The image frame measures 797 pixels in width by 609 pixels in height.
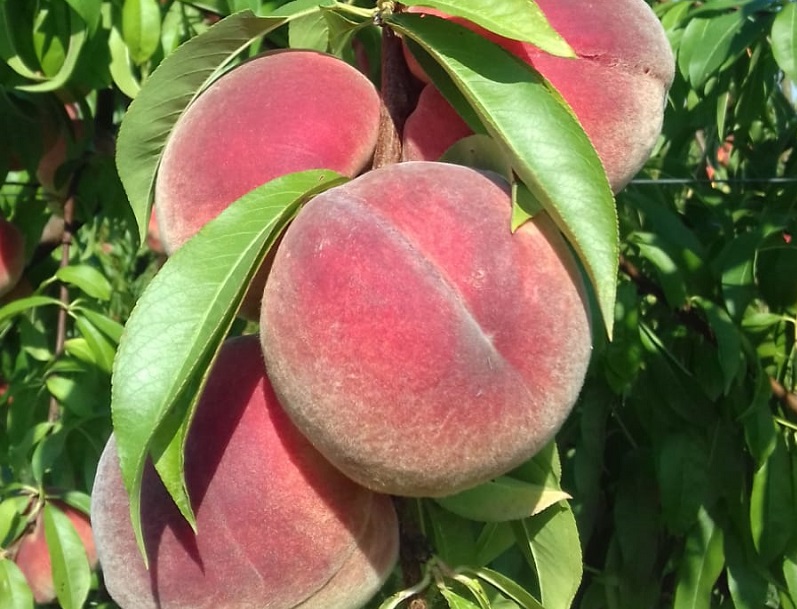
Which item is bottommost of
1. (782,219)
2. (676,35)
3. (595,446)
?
(595,446)

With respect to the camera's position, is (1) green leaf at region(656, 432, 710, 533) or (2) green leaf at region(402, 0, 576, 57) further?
(1) green leaf at region(656, 432, 710, 533)

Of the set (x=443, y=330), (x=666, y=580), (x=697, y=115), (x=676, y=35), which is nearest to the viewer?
(x=443, y=330)

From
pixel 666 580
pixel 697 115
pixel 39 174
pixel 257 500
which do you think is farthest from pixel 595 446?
pixel 39 174

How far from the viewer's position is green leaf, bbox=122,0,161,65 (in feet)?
3.11

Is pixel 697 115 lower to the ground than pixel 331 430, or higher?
lower

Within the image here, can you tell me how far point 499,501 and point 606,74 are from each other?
30cm

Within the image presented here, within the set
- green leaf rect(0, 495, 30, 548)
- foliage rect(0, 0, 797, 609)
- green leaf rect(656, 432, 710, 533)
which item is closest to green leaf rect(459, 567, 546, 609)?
foliage rect(0, 0, 797, 609)

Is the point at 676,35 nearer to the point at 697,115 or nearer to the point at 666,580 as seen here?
the point at 697,115

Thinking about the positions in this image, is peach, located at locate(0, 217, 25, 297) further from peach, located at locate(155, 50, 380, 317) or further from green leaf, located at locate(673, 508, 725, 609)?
green leaf, located at locate(673, 508, 725, 609)

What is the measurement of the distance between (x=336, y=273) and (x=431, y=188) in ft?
0.25

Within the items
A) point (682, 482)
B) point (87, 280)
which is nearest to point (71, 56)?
point (87, 280)

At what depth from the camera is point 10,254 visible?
135 centimetres

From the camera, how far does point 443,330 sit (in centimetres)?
47

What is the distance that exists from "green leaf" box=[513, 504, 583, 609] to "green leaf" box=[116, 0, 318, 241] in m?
0.37
